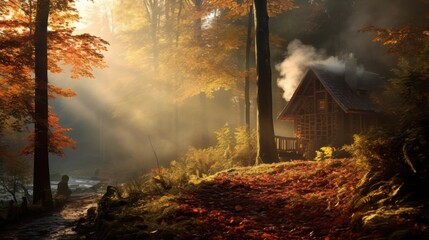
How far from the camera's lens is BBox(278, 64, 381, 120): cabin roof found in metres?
22.7

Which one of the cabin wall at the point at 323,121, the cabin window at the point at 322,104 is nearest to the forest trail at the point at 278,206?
the cabin wall at the point at 323,121

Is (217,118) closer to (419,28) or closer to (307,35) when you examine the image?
(307,35)

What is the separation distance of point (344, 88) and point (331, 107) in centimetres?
164

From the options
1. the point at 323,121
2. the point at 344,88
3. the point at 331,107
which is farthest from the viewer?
the point at 323,121

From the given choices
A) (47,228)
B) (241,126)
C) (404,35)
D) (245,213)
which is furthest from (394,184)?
(241,126)

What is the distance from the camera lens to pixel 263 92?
1538 centimetres

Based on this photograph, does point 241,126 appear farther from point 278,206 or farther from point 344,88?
point 278,206

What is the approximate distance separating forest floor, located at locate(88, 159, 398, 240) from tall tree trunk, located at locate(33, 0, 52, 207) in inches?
266

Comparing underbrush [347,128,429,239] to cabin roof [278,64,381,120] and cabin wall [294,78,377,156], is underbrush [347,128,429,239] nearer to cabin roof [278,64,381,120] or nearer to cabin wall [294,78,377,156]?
cabin wall [294,78,377,156]

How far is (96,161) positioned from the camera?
161 feet

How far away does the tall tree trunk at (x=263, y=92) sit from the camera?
15.2 meters

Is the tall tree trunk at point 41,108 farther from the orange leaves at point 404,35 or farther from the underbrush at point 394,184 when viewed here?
the orange leaves at point 404,35

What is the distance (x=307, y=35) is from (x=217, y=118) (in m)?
14.0

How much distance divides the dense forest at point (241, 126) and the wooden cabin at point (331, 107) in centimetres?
11
